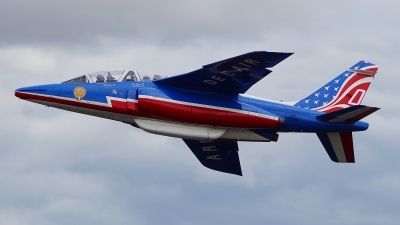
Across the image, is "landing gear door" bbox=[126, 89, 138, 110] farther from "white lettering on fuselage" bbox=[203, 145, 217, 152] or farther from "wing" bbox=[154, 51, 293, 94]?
"white lettering on fuselage" bbox=[203, 145, 217, 152]

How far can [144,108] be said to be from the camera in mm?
42031

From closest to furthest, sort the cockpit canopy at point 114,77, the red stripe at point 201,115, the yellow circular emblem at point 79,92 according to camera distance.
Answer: the red stripe at point 201,115
the yellow circular emblem at point 79,92
the cockpit canopy at point 114,77

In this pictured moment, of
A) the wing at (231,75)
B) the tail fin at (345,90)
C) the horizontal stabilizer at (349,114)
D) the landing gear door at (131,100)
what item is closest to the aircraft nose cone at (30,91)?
the landing gear door at (131,100)

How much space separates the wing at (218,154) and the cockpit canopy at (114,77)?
6163 millimetres

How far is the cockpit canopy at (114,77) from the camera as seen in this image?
43.2 meters

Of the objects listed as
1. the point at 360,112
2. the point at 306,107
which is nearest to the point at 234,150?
the point at 306,107

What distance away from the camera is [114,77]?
4331 centimetres

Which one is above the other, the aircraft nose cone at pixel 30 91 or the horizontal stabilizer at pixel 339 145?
the aircraft nose cone at pixel 30 91

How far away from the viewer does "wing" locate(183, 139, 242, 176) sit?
48156 millimetres

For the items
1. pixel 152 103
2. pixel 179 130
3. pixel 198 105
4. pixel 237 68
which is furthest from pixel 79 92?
pixel 237 68

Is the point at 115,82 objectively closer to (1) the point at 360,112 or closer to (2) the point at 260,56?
(2) the point at 260,56

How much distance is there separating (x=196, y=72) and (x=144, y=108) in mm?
2785

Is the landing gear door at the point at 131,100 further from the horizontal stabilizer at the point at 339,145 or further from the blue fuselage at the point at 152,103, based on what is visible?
the horizontal stabilizer at the point at 339,145

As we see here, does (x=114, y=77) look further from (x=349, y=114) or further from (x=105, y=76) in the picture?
(x=349, y=114)
